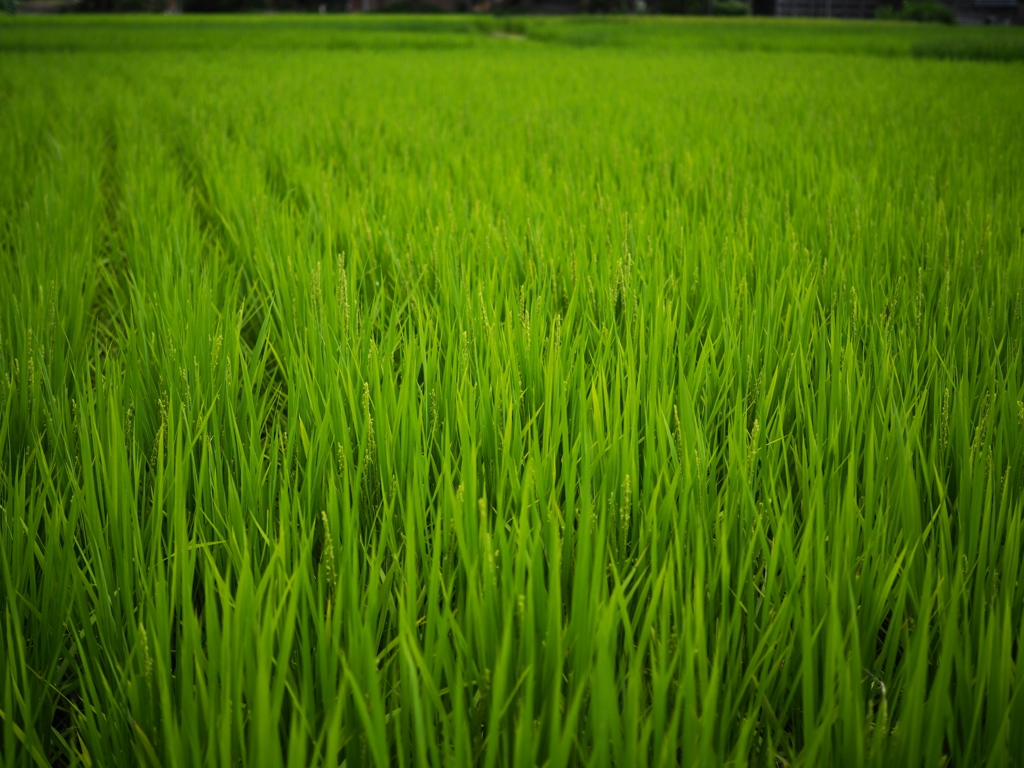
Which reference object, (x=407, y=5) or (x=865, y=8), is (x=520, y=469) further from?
(x=407, y=5)

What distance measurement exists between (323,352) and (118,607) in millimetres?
435

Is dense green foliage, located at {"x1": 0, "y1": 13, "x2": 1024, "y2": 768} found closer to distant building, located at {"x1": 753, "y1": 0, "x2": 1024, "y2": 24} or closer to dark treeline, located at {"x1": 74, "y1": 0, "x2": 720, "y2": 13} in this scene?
distant building, located at {"x1": 753, "y1": 0, "x2": 1024, "y2": 24}

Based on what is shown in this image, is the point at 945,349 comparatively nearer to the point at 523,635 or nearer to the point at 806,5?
the point at 523,635

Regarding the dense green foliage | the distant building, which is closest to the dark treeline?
the distant building

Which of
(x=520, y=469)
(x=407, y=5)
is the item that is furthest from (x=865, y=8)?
(x=520, y=469)

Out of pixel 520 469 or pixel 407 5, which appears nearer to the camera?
pixel 520 469

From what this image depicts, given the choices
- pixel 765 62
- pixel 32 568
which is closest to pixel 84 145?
pixel 32 568

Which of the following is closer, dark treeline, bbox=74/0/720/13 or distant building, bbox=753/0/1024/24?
distant building, bbox=753/0/1024/24

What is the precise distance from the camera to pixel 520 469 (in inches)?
28.6

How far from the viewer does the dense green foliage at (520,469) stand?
453mm

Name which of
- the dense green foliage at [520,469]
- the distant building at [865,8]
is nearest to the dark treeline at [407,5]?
the distant building at [865,8]

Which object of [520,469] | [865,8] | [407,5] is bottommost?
[520,469]

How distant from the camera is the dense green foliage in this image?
1.49ft

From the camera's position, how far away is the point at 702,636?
0.46 metres
